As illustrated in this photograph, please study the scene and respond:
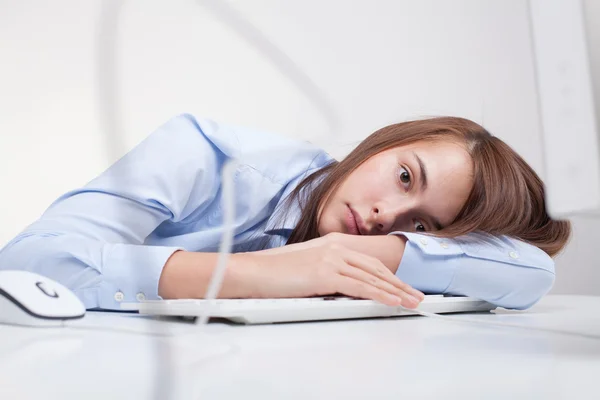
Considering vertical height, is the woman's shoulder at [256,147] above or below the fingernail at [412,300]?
above

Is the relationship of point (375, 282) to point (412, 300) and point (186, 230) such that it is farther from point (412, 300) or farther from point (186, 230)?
point (186, 230)

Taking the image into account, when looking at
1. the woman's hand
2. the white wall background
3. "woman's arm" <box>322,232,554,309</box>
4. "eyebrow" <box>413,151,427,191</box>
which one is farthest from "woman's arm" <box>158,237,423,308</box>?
the white wall background

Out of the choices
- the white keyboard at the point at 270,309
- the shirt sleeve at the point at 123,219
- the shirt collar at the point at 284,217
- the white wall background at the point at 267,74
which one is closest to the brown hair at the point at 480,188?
the shirt collar at the point at 284,217

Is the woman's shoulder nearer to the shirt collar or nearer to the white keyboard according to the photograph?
the shirt collar

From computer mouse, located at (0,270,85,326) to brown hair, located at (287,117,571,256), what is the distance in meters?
0.47

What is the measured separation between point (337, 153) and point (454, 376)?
1.24 meters

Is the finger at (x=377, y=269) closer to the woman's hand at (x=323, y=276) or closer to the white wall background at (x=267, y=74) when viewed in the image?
the woman's hand at (x=323, y=276)

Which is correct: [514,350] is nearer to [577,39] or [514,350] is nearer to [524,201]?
[577,39]

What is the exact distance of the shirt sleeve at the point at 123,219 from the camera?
2.22 ft

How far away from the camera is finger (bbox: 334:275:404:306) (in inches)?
24.8

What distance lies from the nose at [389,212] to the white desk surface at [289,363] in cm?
35

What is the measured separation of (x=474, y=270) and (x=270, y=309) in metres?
0.37

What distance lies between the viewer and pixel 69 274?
2.25ft

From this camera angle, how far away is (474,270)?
82 cm
